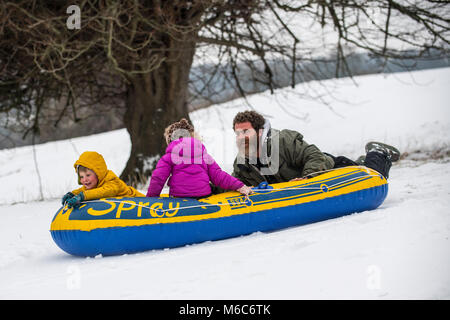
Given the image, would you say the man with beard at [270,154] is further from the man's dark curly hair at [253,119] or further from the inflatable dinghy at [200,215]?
the inflatable dinghy at [200,215]

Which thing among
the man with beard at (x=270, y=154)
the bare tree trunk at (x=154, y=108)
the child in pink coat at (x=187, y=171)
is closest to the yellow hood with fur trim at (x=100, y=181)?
the child in pink coat at (x=187, y=171)

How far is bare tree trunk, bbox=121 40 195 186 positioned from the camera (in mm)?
8180

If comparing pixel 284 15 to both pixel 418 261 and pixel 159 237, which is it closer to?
pixel 159 237

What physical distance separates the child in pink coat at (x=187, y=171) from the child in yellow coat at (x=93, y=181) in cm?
33

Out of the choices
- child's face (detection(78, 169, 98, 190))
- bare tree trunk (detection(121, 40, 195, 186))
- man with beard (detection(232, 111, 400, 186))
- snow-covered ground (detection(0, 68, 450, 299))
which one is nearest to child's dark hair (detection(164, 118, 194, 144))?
man with beard (detection(232, 111, 400, 186))

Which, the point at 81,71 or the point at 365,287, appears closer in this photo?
the point at 365,287

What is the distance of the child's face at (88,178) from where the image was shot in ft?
13.6

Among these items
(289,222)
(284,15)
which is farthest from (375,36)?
(289,222)

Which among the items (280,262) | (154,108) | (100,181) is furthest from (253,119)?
(154,108)

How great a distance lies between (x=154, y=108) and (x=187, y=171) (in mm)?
4263

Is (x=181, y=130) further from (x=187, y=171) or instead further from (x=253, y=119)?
(x=253, y=119)

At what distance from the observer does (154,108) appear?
8266mm

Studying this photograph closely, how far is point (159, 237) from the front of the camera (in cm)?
387
